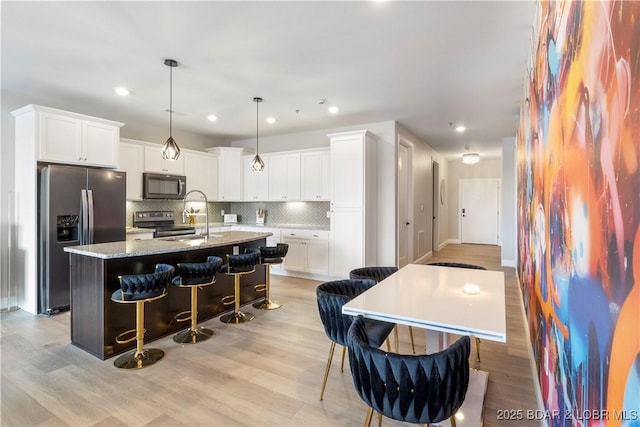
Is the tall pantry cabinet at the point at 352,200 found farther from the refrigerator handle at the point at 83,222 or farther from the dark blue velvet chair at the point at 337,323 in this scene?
the refrigerator handle at the point at 83,222

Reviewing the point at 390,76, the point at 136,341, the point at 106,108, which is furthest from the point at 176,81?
the point at 136,341

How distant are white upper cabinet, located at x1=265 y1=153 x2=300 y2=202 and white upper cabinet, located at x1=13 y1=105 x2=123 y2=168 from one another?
2.64 meters

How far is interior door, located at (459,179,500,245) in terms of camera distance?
396 inches

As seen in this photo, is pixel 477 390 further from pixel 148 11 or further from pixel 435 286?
pixel 148 11

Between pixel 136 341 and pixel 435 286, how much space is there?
270cm

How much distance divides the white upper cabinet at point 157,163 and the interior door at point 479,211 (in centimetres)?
849

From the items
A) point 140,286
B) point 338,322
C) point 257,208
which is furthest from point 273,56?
point 257,208

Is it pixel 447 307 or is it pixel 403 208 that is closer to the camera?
pixel 447 307

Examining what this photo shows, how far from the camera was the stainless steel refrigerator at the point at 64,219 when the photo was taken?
13.0ft

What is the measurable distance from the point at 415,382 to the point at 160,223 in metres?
5.62

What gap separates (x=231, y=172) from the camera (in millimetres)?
6832

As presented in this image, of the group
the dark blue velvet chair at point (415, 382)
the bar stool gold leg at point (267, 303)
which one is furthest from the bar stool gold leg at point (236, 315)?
the dark blue velvet chair at point (415, 382)

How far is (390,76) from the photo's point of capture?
3.70m

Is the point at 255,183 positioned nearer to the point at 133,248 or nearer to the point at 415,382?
the point at 133,248
